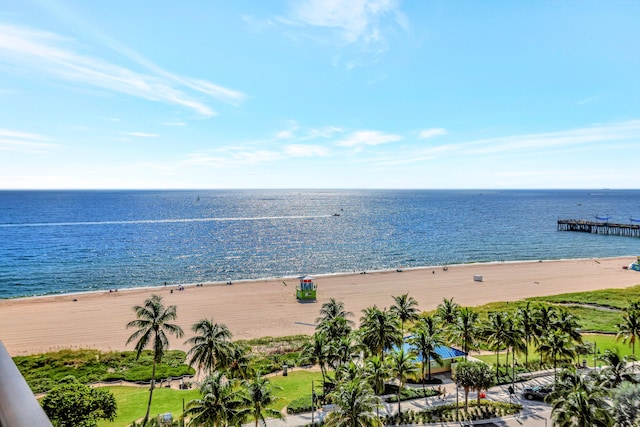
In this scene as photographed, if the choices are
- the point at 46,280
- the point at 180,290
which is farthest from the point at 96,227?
the point at 180,290

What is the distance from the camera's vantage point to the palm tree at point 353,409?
20.2m

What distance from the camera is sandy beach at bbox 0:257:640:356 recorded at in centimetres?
4616

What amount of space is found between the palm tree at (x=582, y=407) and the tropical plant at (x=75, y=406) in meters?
26.7

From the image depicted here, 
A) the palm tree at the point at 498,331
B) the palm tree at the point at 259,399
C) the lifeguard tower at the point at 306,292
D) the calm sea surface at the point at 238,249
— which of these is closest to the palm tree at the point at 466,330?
the palm tree at the point at 498,331

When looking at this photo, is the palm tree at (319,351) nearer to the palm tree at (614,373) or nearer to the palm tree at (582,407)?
the palm tree at (582,407)

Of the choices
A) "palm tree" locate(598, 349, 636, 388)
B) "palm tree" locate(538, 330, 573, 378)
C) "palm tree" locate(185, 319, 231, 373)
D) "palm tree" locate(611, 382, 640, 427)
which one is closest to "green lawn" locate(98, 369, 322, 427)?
"palm tree" locate(185, 319, 231, 373)

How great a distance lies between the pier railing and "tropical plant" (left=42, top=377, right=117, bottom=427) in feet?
86.1

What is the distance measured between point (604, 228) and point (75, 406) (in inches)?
6266

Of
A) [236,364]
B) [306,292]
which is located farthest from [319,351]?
[306,292]

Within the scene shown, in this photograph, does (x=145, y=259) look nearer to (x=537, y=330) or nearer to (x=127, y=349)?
(x=127, y=349)

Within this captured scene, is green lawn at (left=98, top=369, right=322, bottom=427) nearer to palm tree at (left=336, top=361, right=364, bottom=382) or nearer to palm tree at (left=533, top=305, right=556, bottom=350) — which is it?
palm tree at (left=336, top=361, right=364, bottom=382)

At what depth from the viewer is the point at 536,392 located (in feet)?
96.7

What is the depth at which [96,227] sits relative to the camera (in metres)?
138

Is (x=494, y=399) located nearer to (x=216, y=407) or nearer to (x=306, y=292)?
(x=216, y=407)
